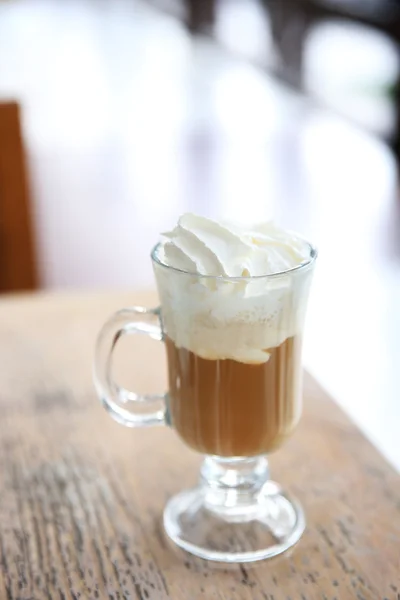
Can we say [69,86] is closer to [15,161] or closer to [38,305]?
[15,161]

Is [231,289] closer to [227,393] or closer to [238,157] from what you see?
[227,393]

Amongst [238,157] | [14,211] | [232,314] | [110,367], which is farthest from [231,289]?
[238,157]

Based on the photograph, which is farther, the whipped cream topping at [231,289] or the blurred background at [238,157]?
the blurred background at [238,157]

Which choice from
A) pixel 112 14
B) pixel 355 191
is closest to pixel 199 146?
pixel 355 191

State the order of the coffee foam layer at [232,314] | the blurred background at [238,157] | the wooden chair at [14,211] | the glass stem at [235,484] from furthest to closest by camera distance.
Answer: the blurred background at [238,157]
the wooden chair at [14,211]
the glass stem at [235,484]
the coffee foam layer at [232,314]

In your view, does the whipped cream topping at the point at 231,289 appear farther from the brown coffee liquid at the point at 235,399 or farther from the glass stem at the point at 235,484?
the glass stem at the point at 235,484

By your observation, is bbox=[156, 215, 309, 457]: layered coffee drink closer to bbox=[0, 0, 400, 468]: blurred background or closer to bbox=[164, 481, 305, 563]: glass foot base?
bbox=[164, 481, 305, 563]: glass foot base

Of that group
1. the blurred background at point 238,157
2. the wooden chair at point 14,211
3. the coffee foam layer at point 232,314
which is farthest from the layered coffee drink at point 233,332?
the wooden chair at point 14,211
